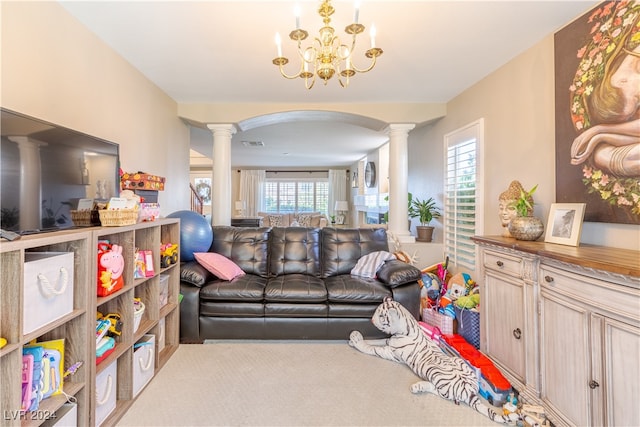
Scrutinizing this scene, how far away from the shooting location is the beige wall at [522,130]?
199 centimetres

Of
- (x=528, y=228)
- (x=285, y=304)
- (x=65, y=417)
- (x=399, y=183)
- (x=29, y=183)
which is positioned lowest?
(x=65, y=417)

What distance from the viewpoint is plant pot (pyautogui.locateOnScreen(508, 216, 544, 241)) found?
6.03 feet

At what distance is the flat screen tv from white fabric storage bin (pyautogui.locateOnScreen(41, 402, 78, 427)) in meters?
0.81

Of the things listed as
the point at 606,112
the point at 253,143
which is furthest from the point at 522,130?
the point at 253,143

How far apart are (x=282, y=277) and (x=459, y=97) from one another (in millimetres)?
2789

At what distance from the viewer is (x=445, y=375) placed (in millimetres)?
1764

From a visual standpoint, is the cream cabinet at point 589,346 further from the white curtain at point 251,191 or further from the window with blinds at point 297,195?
the white curtain at point 251,191

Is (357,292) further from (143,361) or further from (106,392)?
(106,392)

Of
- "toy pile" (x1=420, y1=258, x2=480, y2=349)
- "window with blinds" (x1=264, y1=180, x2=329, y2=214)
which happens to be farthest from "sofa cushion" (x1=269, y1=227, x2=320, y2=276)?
→ "window with blinds" (x1=264, y1=180, x2=329, y2=214)

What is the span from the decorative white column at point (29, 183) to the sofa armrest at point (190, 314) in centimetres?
117

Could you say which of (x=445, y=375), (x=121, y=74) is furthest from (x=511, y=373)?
(x=121, y=74)

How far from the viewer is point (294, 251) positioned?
2975 millimetres

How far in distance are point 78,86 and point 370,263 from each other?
272 centimetres

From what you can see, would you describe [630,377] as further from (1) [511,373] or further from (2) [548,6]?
(2) [548,6]
